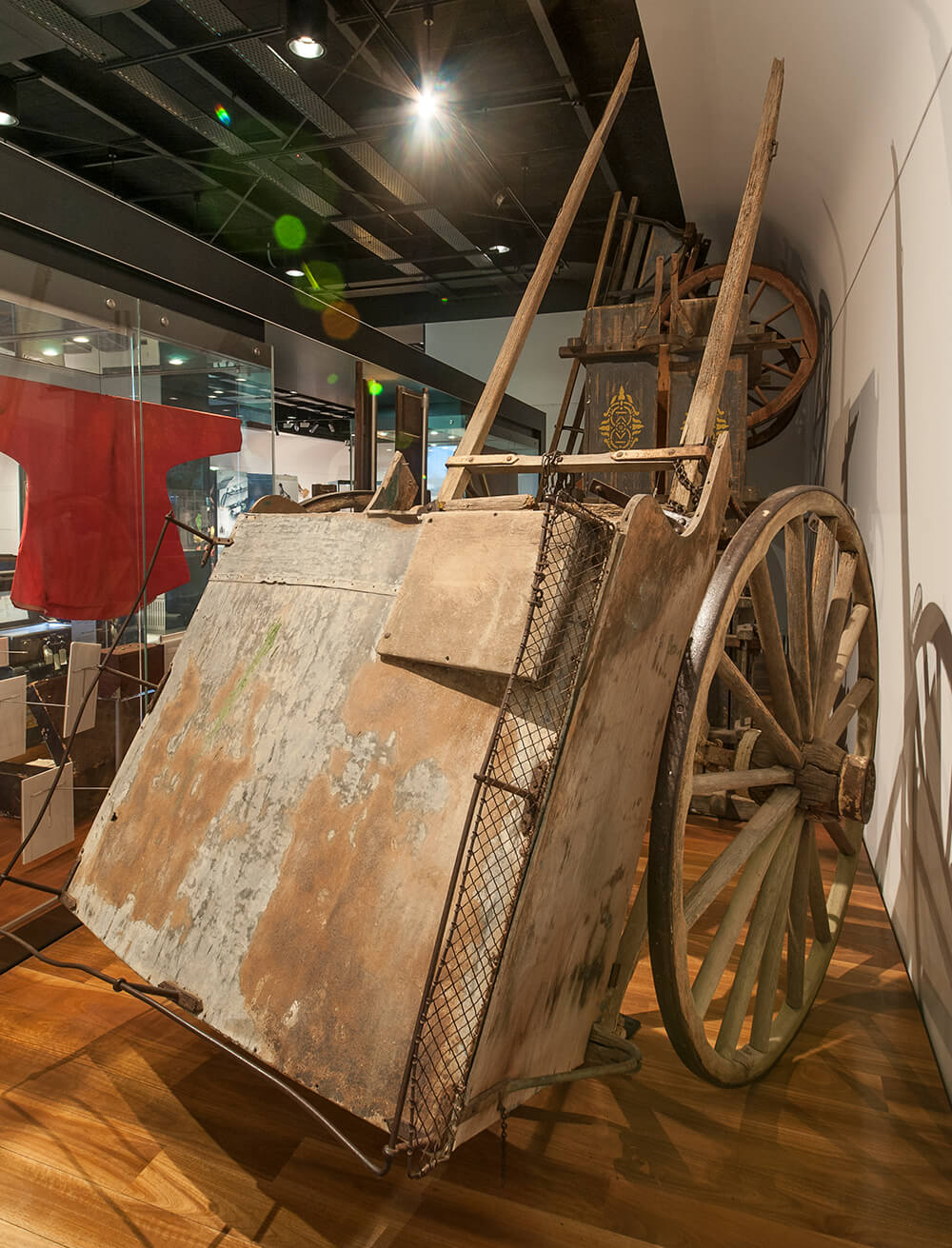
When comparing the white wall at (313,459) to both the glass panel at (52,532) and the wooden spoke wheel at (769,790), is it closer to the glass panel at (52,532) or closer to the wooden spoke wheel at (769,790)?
the glass panel at (52,532)

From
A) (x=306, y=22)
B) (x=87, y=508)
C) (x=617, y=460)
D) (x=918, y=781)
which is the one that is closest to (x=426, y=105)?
(x=306, y=22)

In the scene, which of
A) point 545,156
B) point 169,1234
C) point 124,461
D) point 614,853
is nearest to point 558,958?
point 614,853

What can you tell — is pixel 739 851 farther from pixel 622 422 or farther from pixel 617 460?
pixel 622 422

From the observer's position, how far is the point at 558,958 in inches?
52.3

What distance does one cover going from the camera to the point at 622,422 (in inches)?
161

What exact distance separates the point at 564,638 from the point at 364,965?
569 millimetres

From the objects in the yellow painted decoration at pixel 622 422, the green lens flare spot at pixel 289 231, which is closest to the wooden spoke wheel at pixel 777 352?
the yellow painted decoration at pixel 622 422

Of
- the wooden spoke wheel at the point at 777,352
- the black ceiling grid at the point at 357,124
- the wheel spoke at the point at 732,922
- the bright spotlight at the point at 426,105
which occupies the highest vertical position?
the black ceiling grid at the point at 357,124

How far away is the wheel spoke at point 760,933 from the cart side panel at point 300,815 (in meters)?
0.82

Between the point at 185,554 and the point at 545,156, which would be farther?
the point at 545,156

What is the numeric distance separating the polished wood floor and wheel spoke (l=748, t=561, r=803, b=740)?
0.82 meters

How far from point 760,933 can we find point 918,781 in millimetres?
872

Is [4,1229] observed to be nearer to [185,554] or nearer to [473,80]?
[185,554]

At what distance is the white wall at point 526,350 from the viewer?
323 inches
